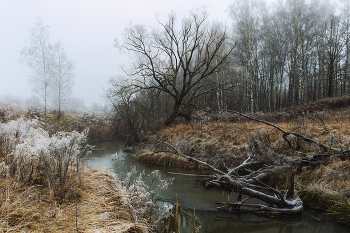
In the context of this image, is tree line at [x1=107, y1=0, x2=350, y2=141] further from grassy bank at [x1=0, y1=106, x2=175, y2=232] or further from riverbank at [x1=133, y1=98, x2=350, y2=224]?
grassy bank at [x1=0, y1=106, x2=175, y2=232]

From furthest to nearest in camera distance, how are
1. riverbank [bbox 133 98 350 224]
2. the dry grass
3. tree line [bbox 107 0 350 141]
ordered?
tree line [bbox 107 0 350 141] → riverbank [bbox 133 98 350 224] → the dry grass

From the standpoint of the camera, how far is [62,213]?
2.56 meters

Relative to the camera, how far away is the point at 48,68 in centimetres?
2009

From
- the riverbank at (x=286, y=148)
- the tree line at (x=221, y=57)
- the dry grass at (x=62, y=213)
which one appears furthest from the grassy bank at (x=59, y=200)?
the tree line at (x=221, y=57)

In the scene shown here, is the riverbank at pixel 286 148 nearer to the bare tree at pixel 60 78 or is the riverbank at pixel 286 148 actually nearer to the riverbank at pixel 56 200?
the riverbank at pixel 56 200

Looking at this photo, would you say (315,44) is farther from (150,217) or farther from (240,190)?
(150,217)

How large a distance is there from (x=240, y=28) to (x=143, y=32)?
10.4 m

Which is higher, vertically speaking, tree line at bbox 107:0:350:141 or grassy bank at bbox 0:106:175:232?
tree line at bbox 107:0:350:141

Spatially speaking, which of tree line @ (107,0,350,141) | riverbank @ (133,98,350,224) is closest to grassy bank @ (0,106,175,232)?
riverbank @ (133,98,350,224)

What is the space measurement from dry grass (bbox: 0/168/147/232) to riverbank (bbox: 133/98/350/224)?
2928 mm

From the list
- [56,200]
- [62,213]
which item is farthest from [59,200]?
[62,213]

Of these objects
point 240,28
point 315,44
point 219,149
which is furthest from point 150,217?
point 315,44

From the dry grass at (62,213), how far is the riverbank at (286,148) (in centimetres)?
293

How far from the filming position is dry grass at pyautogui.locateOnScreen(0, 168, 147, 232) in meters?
2.16
